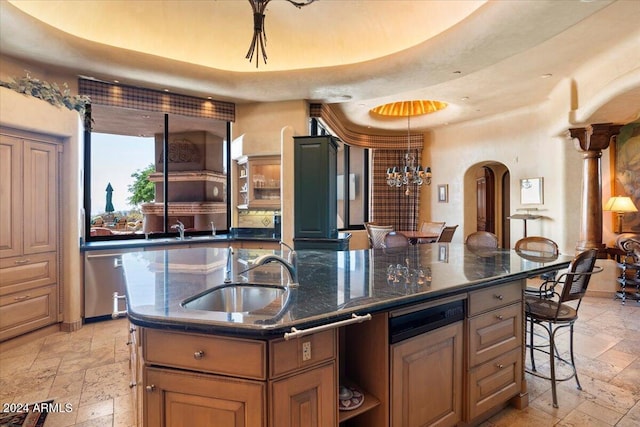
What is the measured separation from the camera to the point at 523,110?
241 inches

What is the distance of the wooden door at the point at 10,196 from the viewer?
3.13m

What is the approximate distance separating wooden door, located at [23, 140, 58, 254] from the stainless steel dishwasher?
1.41 ft

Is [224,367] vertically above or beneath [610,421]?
above

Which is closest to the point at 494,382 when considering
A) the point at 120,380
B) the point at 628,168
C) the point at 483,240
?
the point at 483,240

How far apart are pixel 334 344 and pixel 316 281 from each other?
525 millimetres

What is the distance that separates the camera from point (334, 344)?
53.4 inches

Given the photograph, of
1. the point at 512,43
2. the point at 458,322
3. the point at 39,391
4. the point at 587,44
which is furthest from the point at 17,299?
the point at 587,44

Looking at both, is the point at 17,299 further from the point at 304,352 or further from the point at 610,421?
the point at 610,421

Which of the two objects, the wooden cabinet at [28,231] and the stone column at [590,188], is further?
the stone column at [590,188]

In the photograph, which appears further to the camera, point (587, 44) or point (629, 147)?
point (629, 147)

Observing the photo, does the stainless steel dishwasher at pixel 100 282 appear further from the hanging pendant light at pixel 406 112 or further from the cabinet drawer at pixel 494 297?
the hanging pendant light at pixel 406 112

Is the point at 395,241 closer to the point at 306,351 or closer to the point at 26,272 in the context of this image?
the point at 306,351

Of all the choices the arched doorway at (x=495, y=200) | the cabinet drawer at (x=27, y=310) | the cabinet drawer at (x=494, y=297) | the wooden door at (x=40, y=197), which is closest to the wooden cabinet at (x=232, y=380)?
the cabinet drawer at (x=494, y=297)

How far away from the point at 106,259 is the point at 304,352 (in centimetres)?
A: 365
